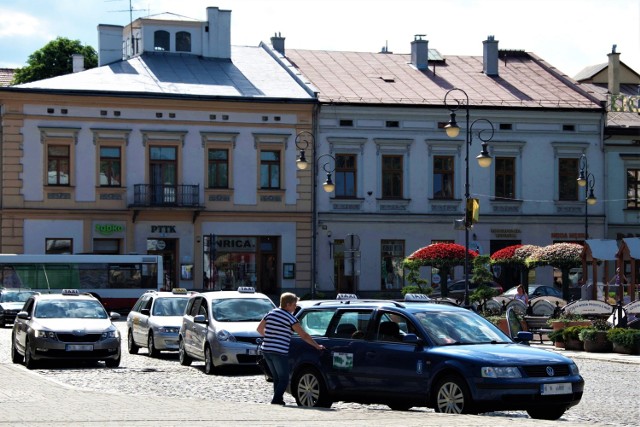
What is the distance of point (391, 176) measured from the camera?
2254 inches

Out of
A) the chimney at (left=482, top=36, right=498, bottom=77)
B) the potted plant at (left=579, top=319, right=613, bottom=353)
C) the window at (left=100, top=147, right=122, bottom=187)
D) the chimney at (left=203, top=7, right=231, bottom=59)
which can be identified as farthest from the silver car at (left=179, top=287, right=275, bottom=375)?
the chimney at (left=482, top=36, right=498, bottom=77)

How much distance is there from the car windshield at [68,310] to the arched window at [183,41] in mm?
34386

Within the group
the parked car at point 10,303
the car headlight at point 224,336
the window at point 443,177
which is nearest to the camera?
the car headlight at point 224,336

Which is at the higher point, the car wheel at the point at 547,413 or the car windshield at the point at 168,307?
the car windshield at the point at 168,307

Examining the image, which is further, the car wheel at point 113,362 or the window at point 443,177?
the window at point 443,177

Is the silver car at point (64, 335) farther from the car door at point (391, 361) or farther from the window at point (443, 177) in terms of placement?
the window at point (443, 177)

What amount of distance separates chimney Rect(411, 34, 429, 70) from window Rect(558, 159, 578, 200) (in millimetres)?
8942

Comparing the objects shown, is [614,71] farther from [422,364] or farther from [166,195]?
[422,364]

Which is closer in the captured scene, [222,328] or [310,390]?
[310,390]

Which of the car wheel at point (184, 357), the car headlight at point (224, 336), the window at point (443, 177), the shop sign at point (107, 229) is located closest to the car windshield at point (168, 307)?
the car wheel at point (184, 357)

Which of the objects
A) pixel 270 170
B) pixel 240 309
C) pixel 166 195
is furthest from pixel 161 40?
pixel 240 309

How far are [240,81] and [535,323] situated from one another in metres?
26.8

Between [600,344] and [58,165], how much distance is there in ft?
98.9

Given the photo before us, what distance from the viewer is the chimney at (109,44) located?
59.2 meters
